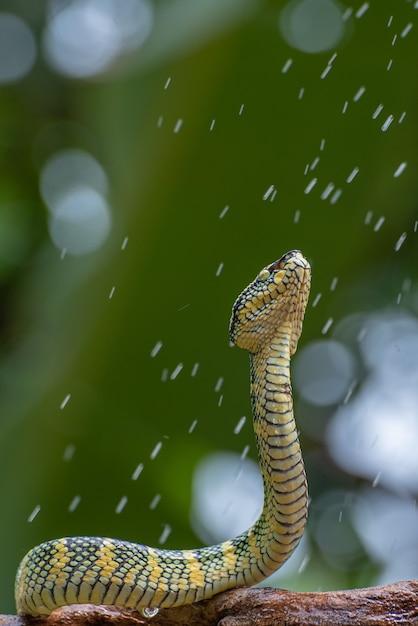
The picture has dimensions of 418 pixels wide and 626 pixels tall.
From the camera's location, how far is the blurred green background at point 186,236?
15.9ft

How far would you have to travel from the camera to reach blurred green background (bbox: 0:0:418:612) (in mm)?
4836

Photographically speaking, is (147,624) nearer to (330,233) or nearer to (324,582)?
(330,233)

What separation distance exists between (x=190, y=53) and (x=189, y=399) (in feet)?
5.92

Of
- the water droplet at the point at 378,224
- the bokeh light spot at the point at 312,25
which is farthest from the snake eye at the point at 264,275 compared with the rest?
the water droplet at the point at 378,224

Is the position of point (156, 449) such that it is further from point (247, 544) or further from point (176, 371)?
point (247, 544)

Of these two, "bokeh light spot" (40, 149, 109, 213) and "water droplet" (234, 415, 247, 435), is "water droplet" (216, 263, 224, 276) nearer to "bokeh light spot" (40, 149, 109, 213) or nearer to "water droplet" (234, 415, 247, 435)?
"water droplet" (234, 415, 247, 435)

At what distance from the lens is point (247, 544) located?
3248 mm

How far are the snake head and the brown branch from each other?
0.83 metres

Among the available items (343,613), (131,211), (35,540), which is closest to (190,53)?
(131,211)

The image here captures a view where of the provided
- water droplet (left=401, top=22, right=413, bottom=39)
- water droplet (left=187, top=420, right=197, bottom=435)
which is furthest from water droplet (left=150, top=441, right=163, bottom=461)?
water droplet (left=401, top=22, right=413, bottom=39)

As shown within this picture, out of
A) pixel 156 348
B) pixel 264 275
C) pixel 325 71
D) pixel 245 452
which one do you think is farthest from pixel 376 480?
pixel 264 275

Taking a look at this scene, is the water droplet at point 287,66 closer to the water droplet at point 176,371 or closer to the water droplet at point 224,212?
the water droplet at point 224,212

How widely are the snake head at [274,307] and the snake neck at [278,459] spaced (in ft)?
0.25

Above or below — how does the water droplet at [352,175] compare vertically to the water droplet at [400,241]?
below
